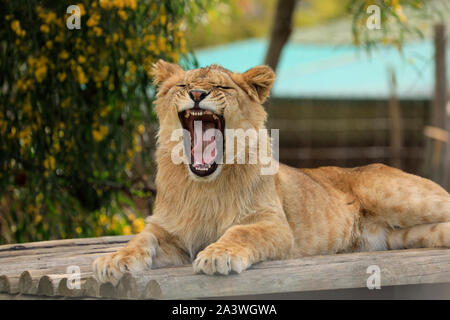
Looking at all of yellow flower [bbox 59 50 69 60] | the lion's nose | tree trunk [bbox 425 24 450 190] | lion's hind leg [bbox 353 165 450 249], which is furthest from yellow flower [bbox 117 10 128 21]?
tree trunk [bbox 425 24 450 190]

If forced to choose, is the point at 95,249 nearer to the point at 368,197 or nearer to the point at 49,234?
the point at 49,234

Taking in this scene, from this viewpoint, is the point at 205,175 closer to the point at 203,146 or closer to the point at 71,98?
the point at 203,146

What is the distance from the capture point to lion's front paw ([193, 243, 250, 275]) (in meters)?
2.87

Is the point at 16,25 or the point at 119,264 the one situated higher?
the point at 16,25

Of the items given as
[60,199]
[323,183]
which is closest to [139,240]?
[323,183]

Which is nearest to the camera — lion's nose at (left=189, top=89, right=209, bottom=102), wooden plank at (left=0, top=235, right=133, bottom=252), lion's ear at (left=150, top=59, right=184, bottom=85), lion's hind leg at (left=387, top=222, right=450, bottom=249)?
lion's nose at (left=189, top=89, right=209, bottom=102)

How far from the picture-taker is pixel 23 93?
16.3 feet

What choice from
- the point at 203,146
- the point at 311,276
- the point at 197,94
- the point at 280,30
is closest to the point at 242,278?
the point at 311,276

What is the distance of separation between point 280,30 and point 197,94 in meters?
3.22

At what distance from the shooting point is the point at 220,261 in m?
2.87

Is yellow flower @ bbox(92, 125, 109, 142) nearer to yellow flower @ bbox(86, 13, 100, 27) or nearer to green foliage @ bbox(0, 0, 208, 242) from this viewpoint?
green foliage @ bbox(0, 0, 208, 242)

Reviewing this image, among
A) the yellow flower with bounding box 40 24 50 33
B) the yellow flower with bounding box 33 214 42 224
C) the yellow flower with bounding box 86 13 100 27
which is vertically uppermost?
the yellow flower with bounding box 86 13 100 27

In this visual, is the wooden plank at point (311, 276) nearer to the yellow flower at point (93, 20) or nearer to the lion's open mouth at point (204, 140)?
the lion's open mouth at point (204, 140)

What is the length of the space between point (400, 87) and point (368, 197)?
847 cm
